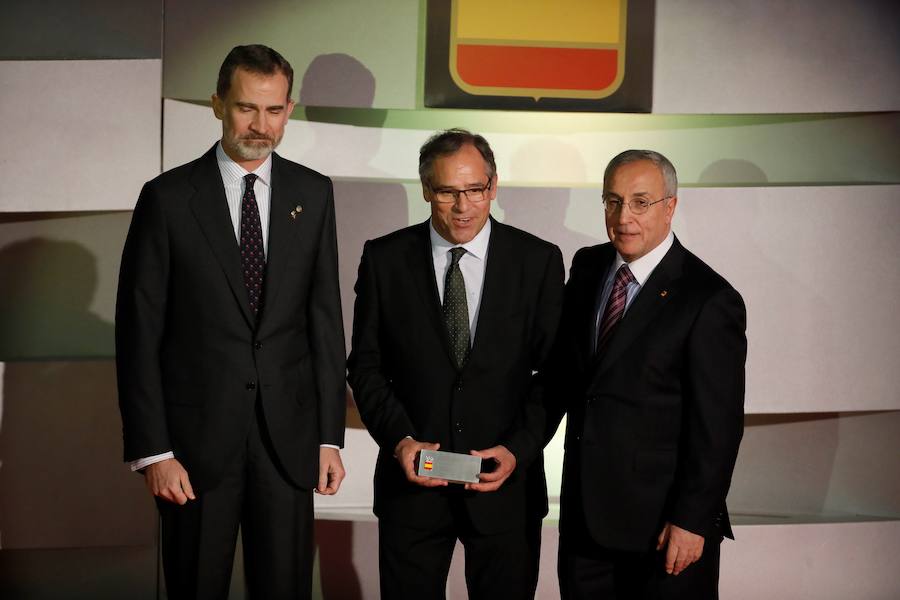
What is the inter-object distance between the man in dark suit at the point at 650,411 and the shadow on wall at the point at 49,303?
223cm

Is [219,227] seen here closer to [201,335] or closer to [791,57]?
[201,335]

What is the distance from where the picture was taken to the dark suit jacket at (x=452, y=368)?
226 cm

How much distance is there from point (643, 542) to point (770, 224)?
1821 millimetres

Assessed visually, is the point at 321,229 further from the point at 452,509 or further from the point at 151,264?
the point at 452,509

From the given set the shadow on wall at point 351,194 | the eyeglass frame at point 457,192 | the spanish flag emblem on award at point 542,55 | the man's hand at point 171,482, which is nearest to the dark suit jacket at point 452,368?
the eyeglass frame at point 457,192

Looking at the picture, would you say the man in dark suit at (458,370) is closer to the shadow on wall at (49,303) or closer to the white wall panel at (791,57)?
the white wall panel at (791,57)

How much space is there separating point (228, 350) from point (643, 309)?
0.99 meters

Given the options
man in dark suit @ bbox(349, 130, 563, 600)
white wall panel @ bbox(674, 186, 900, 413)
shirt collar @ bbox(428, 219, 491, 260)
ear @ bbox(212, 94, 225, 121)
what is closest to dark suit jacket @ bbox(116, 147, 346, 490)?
ear @ bbox(212, 94, 225, 121)

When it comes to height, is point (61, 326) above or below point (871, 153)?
below

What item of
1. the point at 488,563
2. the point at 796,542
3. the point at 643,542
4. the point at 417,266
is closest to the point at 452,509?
the point at 488,563

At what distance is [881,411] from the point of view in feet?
12.0

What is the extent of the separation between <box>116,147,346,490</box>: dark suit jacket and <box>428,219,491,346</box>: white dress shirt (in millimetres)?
365

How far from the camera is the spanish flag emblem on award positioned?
136 inches

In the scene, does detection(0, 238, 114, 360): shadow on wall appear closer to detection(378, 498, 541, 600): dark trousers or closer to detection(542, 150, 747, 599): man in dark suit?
detection(378, 498, 541, 600): dark trousers
